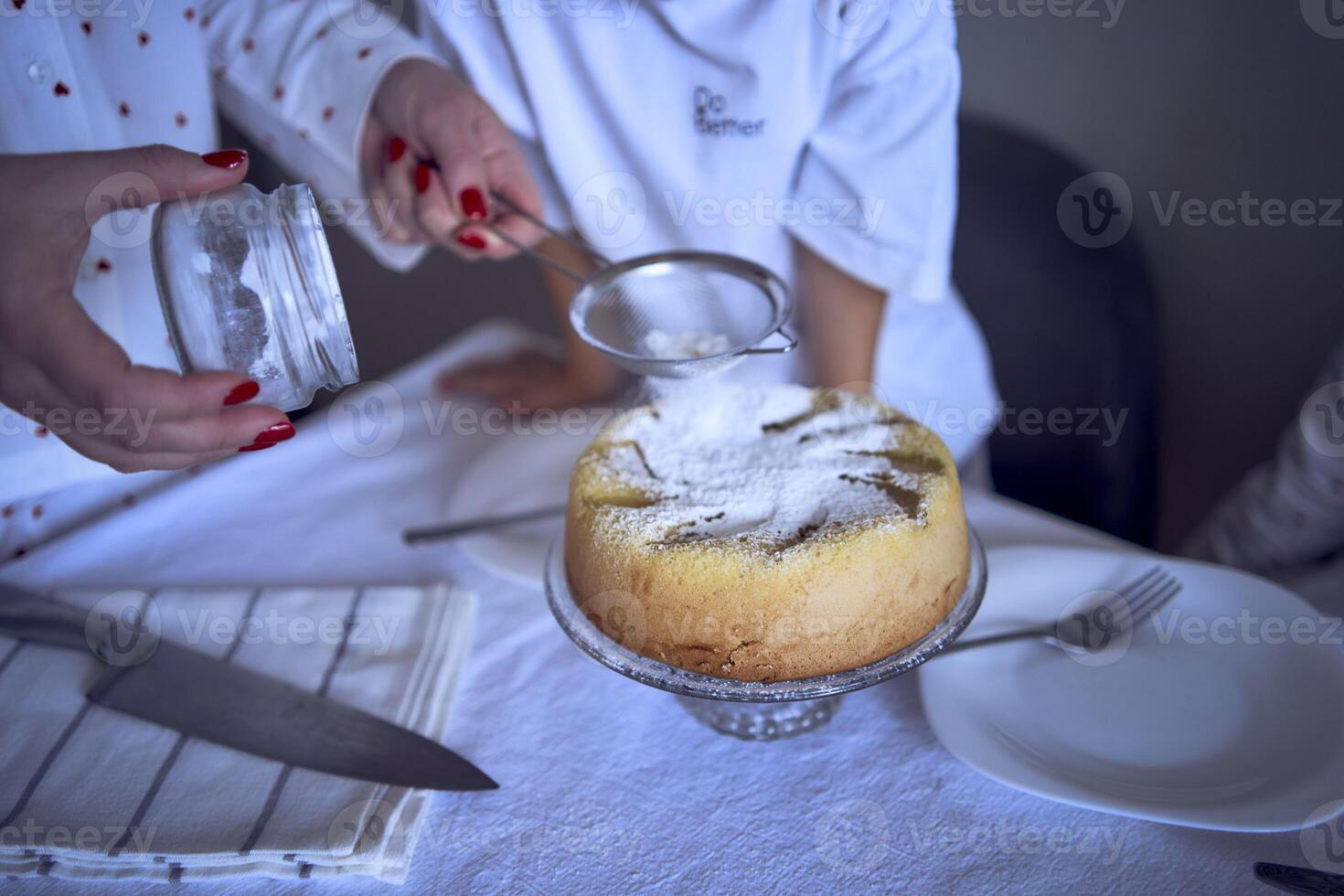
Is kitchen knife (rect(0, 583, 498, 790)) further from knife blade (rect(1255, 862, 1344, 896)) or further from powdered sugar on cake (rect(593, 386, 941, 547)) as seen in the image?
knife blade (rect(1255, 862, 1344, 896))

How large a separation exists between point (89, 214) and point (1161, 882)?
2.72 ft

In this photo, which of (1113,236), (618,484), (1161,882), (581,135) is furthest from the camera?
(1113,236)

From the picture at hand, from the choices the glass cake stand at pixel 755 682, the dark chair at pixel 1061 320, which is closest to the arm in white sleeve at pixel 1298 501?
the dark chair at pixel 1061 320

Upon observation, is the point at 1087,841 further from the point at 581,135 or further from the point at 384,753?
the point at 581,135

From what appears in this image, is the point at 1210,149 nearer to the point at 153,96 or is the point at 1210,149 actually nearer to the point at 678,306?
the point at 678,306

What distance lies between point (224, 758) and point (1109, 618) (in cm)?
69

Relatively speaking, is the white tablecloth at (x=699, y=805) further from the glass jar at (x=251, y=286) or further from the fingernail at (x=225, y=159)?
the fingernail at (x=225, y=159)

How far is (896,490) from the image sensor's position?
64cm

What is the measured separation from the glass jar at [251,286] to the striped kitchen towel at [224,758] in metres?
0.26

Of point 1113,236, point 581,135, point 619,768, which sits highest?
point 581,135

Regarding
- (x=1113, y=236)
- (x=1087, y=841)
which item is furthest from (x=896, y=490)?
(x=1113, y=236)

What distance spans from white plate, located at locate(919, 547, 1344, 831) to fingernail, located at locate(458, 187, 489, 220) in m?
0.57

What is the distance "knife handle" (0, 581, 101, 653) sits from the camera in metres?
0.74

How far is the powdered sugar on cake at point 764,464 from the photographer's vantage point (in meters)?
0.61
